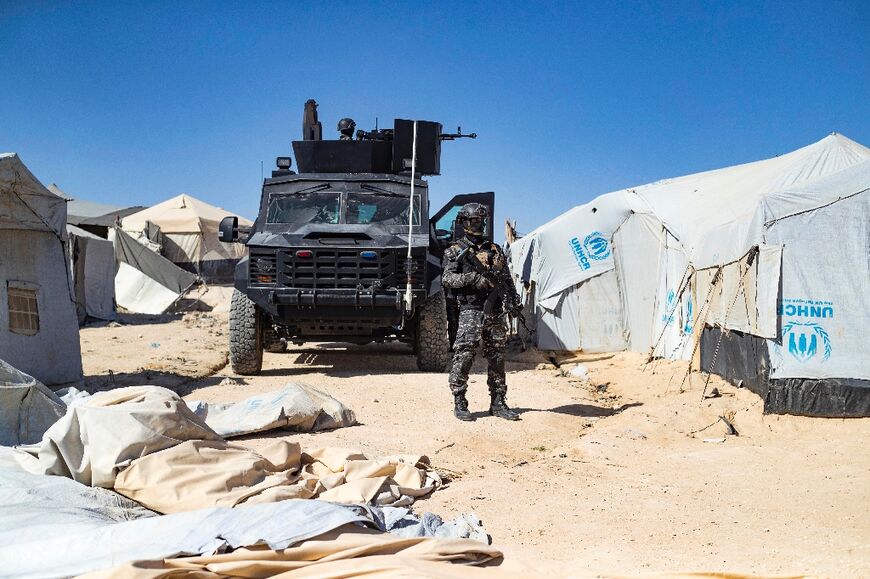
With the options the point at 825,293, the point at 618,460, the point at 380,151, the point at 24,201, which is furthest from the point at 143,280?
the point at 825,293

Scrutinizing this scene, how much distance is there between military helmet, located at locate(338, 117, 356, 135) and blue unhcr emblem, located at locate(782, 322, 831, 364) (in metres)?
6.38

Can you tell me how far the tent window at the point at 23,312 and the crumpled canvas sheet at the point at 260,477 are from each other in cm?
419

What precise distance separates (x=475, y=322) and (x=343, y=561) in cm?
369

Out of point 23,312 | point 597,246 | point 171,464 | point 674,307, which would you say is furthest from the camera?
point 597,246

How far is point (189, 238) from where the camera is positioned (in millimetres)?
23875

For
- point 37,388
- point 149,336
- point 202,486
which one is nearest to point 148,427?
point 202,486

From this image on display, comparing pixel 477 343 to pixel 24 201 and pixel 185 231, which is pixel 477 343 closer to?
pixel 24 201

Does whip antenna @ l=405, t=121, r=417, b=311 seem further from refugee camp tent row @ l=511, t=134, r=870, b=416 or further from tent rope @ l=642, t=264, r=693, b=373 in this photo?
tent rope @ l=642, t=264, r=693, b=373

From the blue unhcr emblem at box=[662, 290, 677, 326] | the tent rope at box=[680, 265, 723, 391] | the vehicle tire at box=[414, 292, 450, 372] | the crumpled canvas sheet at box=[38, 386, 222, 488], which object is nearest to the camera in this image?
the crumpled canvas sheet at box=[38, 386, 222, 488]

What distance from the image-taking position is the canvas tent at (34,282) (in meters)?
6.84

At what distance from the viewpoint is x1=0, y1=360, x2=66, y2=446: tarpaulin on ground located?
4.39m

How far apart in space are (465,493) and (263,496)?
46.9 inches

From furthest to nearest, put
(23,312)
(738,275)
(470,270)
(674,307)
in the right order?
(674,307) < (23,312) < (738,275) < (470,270)

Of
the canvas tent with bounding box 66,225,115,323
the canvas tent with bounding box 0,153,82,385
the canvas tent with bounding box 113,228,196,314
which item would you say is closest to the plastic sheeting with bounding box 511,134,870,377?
the canvas tent with bounding box 0,153,82,385
